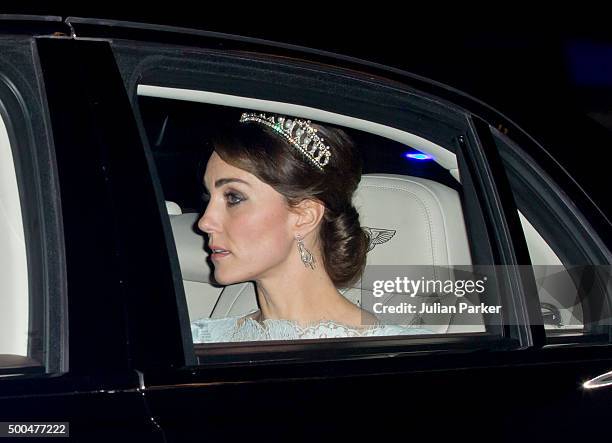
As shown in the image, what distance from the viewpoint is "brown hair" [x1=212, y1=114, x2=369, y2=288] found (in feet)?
7.45

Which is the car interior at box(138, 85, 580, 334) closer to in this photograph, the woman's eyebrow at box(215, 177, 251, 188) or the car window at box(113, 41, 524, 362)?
the car window at box(113, 41, 524, 362)

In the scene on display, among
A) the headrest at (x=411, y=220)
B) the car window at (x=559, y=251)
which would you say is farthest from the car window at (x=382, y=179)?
the car window at (x=559, y=251)

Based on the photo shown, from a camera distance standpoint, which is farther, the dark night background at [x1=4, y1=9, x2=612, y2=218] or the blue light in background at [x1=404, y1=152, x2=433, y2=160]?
the blue light in background at [x1=404, y1=152, x2=433, y2=160]

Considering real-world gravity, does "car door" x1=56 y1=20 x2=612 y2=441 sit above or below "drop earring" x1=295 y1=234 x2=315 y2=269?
below

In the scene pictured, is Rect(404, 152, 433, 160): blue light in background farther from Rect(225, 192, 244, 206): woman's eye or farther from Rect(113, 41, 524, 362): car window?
Rect(225, 192, 244, 206): woman's eye

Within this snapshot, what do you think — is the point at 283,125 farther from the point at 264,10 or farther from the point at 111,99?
the point at 111,99

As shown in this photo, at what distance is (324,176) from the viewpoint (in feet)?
7.82

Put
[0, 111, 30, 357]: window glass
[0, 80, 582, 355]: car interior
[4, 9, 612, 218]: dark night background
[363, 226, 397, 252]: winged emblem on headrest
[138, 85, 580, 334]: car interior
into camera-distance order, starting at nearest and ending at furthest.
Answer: [0, 111, 30, 357]: window glass
[0, 80, 582, 355]: car interior
[4, 9, 612, 218]: dark night background
[138, 85, 580, 334]: car interior
[363, 226, 397, 252]: winged emblem on headrest

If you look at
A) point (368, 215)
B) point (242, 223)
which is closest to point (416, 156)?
point (368, 215)

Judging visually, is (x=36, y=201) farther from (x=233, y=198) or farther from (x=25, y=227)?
(x=233, y=198)

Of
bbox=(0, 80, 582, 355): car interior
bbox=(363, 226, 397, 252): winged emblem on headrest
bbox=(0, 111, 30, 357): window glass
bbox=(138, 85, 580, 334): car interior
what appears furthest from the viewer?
bbox=(363, 226, 397, 252): winged emblem on headrest

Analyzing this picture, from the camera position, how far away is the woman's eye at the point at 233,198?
2.26m

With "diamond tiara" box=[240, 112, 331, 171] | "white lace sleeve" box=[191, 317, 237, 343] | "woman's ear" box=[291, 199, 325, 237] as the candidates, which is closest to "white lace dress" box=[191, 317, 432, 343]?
"white lace sleeve" box=[191, 317, 237, 343]

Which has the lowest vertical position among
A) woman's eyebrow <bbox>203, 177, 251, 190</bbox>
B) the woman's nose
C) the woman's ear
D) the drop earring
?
the drop earring
